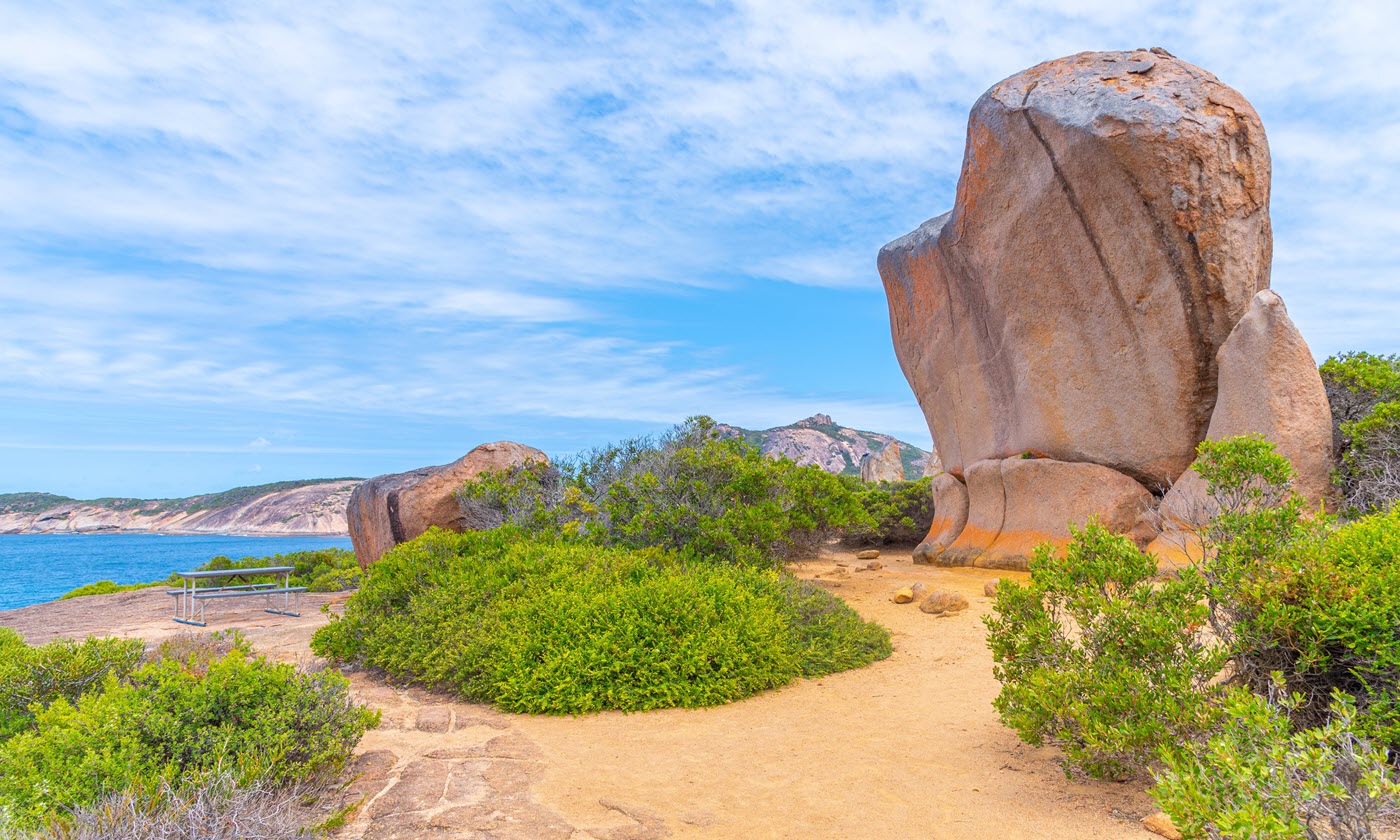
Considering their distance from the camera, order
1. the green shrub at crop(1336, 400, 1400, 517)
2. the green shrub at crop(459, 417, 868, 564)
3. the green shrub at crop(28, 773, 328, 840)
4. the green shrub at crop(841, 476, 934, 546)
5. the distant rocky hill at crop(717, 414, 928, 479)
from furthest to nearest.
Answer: the distant rocky hill at crop(717, 414, 928, 479)
the green shrub at crop(841, 476, 934, 546)
the green shrub at crop(459, 417, 868, 564)
the green shrub at crop(1336, 400, 1400, 517)
the green shrub at crop(28, 773, 328, 840)

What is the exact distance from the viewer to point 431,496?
16562 mm

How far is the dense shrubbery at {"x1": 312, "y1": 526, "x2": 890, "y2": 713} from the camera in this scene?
673 centimetres

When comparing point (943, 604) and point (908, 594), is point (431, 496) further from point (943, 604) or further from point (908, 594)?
point (943, 604)

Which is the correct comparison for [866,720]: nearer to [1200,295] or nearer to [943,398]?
[1200,295]

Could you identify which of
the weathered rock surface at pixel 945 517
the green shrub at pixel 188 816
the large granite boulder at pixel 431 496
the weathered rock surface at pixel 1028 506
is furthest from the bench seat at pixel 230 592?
the weathered rock surface at pixel 1028 506

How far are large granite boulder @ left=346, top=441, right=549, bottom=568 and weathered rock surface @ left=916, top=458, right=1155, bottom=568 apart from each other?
371 inches

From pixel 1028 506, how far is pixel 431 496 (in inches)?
484

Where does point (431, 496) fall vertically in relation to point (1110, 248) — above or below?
below

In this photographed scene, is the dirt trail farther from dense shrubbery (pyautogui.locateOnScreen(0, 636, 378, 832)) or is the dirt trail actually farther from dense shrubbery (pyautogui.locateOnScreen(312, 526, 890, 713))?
dense shrubbery (pyautogui.locateOnScreen(0, 636, 378, 832))

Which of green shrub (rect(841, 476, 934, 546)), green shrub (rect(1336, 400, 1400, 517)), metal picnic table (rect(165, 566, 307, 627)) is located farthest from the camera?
green shrub (rect(841, 476, 934, 546))

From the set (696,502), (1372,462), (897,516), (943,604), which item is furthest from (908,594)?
(897,516)

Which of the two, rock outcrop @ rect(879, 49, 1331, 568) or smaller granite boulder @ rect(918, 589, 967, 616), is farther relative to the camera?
rock outcrop @ rect(879, 49, 1331, 568)

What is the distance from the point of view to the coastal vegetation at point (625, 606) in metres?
6.81

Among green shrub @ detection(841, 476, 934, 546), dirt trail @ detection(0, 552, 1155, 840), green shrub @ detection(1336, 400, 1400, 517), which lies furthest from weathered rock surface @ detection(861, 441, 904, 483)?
dirt trail @ detection(0, 552, 1155, 840)
